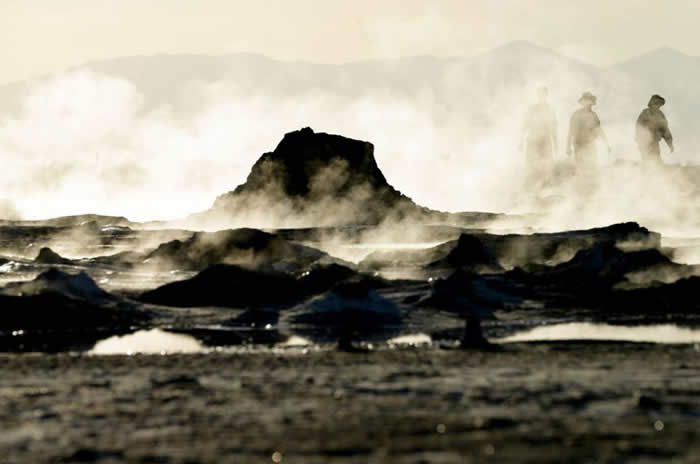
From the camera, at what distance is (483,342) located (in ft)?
99.1

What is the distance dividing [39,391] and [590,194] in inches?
1685

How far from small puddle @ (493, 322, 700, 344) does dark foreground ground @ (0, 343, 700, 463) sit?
8.21ft

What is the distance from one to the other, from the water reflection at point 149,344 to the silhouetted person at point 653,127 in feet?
92.6

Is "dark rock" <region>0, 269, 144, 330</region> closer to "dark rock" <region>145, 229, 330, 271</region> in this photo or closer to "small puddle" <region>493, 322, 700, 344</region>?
"small puddle" <region>493, 322, 700, 344</region>

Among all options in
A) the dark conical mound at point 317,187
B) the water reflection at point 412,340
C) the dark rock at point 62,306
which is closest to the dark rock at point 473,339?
the water reflection at point 412,340

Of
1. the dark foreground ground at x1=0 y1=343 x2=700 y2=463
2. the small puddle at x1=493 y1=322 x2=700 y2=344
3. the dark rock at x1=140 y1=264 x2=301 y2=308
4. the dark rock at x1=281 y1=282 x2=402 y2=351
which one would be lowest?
the dark foreground ground at x1=0 y1=343 x2=700 y2=463

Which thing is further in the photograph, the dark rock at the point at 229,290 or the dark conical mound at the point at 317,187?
the dark conical mound at the point at 317,187

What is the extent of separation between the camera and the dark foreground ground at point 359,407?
56.9 feet

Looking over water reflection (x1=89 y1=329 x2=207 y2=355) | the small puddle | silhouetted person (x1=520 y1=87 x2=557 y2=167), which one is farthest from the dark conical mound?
water reflection (x1=89 y1=329 x2=207 y2=355)

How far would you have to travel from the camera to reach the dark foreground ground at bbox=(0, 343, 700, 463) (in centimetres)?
1733

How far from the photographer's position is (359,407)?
68.7 feet

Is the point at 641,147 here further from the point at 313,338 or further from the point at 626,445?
the point at 626,445

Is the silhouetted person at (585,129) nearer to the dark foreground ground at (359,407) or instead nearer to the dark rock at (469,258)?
the dark rock at (469,258)

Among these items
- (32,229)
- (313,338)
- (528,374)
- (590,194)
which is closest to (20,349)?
(313,338)
